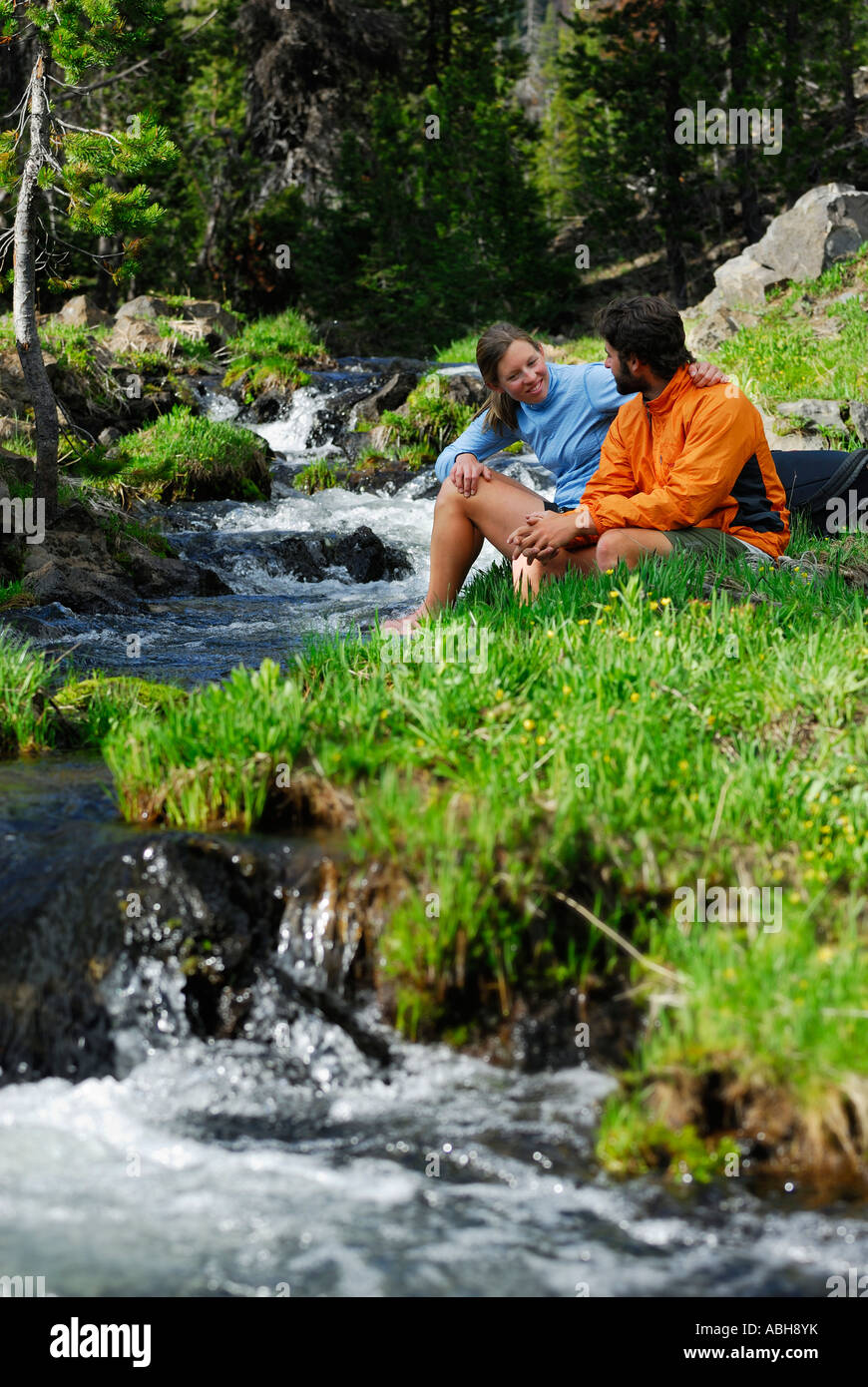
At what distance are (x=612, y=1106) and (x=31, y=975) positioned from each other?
6.17 ft

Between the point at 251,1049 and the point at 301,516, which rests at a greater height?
the point at 301,516

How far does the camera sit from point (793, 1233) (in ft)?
9.75

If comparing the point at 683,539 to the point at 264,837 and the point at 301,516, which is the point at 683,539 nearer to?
the point at 264,837

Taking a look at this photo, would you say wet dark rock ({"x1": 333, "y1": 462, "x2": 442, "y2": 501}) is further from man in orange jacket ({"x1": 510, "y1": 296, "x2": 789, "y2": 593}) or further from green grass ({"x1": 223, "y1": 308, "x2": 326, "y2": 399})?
man in orange jacket ({"x1": 510, "y1": 296, "x2": 789, "y2": 593})

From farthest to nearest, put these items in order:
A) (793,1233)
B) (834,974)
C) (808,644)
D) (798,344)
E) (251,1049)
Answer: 1. (798,344)
2. (808,644)
3. (251,1049)
4. (834,974)
5. (793,1233)

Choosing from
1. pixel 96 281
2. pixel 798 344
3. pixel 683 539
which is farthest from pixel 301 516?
pixel 96 281

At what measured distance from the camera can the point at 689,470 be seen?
18.8 feet

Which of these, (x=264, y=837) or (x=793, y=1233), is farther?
(x=264, y=837)

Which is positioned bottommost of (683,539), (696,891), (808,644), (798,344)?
Result: (696,891)

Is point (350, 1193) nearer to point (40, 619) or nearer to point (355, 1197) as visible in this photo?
point (355, 1197)

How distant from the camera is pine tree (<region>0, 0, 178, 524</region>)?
8867 millimetres

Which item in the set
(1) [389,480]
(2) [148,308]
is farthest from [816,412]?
(2) [148,308]

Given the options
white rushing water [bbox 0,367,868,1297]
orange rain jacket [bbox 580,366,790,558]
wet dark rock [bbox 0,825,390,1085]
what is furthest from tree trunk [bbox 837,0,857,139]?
white rushing water [bbox 0,367,868,1297]

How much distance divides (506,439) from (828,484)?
229 cm
